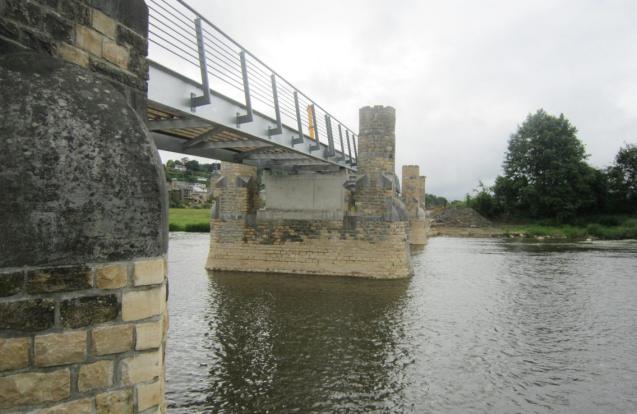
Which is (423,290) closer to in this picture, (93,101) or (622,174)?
(93,101)

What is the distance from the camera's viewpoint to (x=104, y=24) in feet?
10.8

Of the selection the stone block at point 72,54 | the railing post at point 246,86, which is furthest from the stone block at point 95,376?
the railing post at point 246,86

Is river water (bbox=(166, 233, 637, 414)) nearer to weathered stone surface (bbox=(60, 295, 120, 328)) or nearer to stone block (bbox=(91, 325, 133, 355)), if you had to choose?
stone block (bbox=(91, 325, 133, 355))

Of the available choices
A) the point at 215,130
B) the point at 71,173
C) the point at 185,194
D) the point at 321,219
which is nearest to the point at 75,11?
the point at 71,173

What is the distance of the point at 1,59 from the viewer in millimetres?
2631

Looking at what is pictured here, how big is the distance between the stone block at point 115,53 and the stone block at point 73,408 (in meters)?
2.38

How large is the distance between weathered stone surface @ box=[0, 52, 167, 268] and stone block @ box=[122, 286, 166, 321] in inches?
9.5

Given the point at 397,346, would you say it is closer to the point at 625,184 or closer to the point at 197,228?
the point at 197,228

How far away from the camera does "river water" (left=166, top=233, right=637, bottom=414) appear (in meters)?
5.58

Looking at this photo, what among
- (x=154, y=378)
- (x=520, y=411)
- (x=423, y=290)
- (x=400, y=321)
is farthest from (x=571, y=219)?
(x=154, y=378)

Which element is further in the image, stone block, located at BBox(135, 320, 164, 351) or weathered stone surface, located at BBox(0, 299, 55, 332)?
stone block, located at BBox(135, 320, 164, 351)

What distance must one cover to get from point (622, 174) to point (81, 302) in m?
57.0

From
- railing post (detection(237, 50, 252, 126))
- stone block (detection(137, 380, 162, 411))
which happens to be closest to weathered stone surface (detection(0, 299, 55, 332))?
stone block (detection(137, 380, 162, 411))

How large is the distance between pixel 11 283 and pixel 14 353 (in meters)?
0.38
